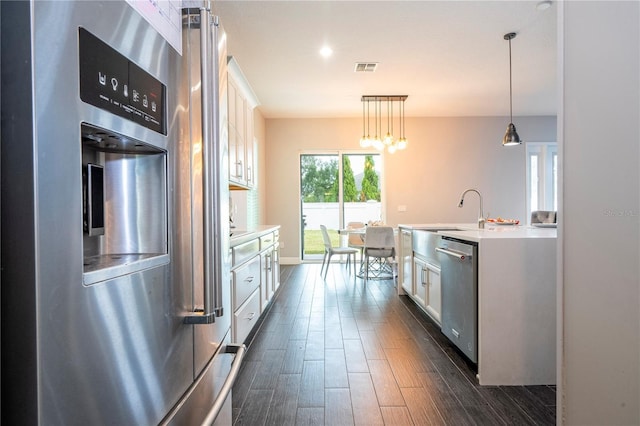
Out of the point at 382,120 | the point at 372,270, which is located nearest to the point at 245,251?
the point at 372,270

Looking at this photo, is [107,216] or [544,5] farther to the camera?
[544,5]

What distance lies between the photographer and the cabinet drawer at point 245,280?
7.48 ft

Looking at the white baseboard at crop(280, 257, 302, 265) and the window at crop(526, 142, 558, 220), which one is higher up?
the window at crop(526, 142, 558, 220)

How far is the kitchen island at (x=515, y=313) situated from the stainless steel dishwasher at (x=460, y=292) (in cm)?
6

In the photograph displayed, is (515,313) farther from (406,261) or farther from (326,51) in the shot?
(326,51)

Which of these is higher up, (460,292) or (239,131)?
(239,131)

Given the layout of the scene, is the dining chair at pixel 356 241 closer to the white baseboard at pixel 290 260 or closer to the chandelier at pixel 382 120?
the white baseboard at pixel 290 260

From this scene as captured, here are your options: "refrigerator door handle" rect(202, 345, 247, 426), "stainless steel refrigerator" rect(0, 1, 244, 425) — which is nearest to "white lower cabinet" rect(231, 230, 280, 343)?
"refrigerator door handle" rect(202, 345, 247, 426)

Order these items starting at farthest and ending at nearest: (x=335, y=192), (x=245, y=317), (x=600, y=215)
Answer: (x=335, y=192) < (x=245, y=317) < (x=600, y=215)

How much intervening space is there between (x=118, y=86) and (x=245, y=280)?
2.06 metres

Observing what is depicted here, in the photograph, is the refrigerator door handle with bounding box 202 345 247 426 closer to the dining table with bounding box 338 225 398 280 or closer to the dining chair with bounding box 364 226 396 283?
the dining chair with bounding box 364 226 396 283

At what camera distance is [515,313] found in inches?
79.7

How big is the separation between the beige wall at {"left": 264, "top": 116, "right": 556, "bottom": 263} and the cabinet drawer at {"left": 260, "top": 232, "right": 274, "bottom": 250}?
9.33ft

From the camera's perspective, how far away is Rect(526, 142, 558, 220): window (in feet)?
21.9
